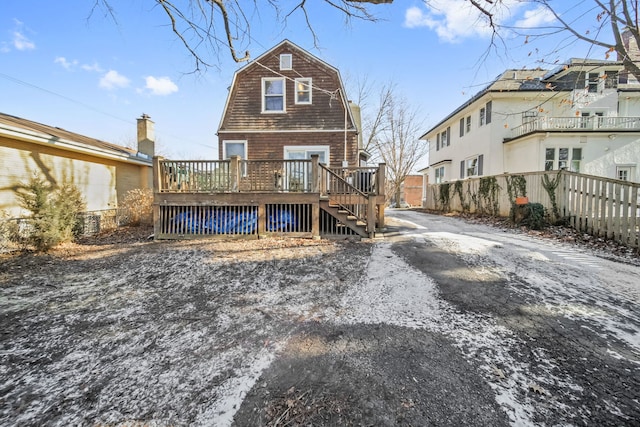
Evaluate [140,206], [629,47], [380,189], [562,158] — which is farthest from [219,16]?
[562,158]

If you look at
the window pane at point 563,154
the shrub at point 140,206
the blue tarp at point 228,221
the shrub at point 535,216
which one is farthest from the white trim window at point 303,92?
the window pane at point 563,154

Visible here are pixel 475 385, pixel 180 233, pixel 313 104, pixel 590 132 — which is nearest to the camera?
pixel 475 385

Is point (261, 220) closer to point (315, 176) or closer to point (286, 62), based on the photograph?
point (315, 176)

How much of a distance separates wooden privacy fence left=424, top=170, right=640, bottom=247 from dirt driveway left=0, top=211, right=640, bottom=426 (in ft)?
4.96

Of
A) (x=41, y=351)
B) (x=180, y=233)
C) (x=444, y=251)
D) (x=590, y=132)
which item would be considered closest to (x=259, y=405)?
(x=41, y=351)

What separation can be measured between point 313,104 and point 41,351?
10.9m

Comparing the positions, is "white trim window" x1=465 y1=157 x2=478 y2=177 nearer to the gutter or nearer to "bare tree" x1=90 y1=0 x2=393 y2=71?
"bare tree" x1=90 y1=0 x2=393 y2=71

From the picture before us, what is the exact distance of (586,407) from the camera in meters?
1.90

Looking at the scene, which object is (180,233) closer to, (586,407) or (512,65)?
(586,407)

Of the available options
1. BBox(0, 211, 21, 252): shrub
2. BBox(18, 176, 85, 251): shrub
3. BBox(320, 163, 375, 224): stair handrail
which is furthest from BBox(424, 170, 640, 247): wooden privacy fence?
BBox(0, 211, 21, 252): shrub

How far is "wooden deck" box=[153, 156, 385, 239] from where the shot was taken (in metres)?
7.51

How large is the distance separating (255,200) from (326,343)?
540cm

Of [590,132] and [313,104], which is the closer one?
[313,104]

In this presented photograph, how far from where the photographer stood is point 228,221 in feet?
25.4
